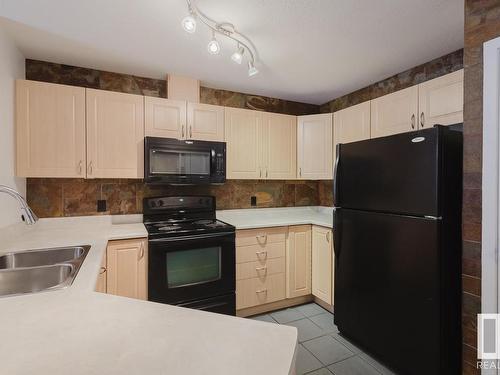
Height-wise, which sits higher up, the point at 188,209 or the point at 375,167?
the point at 375,167

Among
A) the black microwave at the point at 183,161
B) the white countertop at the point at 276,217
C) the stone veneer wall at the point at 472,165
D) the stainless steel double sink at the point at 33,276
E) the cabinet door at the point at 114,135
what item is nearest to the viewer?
the stainless steel double sink at the point at 33,276

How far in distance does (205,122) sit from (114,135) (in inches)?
32.5

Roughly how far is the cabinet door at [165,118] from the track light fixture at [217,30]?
0.80 metres

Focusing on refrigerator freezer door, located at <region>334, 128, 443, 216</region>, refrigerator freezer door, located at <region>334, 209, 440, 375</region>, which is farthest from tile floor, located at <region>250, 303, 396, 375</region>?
refrigerator freezer door, located at <region>334, 128, 443, 216</region>

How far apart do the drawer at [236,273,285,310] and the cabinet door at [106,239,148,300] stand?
85 centimetres

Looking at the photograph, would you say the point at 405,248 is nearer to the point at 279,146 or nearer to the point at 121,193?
the point at 279,146

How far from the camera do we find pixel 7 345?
23.7 inches

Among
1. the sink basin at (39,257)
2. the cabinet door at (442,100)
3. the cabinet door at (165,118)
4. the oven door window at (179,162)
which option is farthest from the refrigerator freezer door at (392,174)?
the sink basin at (39,257)

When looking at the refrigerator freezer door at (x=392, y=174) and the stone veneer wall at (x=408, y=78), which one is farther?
the stone veneer wall at (x=408, y=78)

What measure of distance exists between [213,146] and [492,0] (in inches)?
80.2

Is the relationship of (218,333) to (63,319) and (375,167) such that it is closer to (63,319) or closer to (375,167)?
(63,319)

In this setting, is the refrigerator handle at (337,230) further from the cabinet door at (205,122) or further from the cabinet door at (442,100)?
the cabinet door at (205,122)

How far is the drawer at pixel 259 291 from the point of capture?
2405 millimetres

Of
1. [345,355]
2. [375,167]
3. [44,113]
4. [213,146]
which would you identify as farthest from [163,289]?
[375,167]
